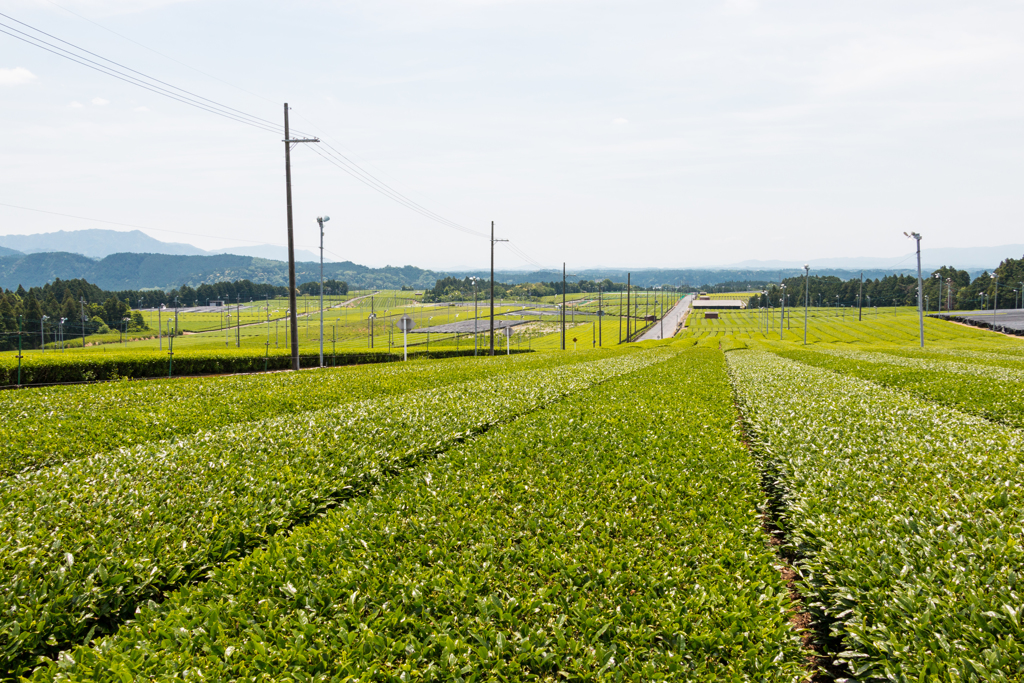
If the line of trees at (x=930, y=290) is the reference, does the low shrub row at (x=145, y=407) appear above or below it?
below

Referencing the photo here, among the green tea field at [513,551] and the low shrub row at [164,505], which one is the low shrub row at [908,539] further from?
the low shrub row at [164,505]

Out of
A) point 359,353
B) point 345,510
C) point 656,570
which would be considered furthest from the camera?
point 359,353

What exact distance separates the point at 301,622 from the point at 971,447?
9.69 metres

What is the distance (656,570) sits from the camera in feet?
16.5

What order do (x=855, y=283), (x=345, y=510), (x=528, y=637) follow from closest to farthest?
(x=528, y=637), (x=345, y=510), (x=855, y=283)

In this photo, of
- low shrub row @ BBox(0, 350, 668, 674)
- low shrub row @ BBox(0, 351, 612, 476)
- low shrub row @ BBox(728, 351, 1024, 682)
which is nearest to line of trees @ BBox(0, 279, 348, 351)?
low shrub row @ BBox(0, 351, 612, 476)

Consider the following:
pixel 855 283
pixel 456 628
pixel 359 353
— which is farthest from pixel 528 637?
pixel 855 283

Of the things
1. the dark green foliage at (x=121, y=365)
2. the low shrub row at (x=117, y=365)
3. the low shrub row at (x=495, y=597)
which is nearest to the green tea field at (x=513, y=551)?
the low shrub row at (x=495, y=597)

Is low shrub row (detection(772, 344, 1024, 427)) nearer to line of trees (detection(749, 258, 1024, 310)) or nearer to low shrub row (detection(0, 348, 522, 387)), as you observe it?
low shrub row (detection(0, 348, 522, 387))

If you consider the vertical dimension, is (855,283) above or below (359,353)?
above

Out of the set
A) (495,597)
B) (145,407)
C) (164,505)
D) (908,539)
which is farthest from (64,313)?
(908,539)

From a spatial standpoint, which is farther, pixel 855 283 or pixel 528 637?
pixel 855 283

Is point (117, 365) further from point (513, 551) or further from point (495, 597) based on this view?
point (495, 597)

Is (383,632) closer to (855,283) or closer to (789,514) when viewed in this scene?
(789,514)
